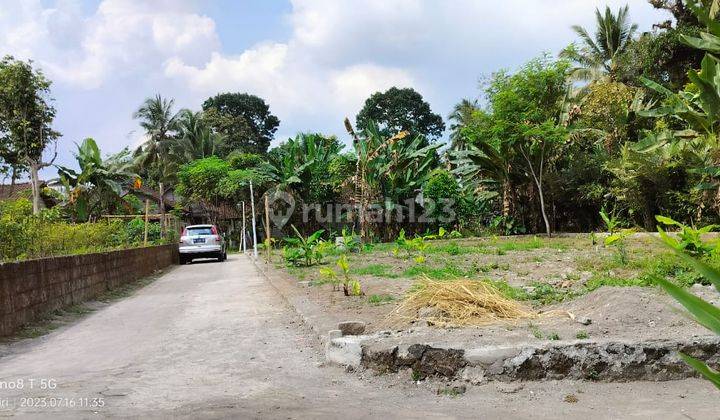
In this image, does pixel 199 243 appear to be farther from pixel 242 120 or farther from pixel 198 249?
pixel 242 120

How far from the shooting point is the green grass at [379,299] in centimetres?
782

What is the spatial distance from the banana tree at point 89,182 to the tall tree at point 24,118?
123cm

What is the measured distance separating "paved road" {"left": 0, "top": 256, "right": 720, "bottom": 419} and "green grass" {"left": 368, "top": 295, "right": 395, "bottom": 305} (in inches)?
46.8

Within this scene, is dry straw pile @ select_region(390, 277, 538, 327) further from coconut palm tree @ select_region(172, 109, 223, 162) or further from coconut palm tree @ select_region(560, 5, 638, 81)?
coconut palm tree @ select_region(172, 109, 223, 162)

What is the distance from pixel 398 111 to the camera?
53.5 m

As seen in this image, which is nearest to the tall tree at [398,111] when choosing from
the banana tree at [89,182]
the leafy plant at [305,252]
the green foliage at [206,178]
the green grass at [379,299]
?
the green foliage at [206,178]

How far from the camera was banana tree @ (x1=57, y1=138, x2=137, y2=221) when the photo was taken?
26.2 metres

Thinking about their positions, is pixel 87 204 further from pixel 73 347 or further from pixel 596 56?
pixel 596 56

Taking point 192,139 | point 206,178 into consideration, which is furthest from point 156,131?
point 206,178

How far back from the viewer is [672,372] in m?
4.47

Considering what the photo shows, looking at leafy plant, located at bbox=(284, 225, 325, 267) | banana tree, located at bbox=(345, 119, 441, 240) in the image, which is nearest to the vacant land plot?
leafy plant, located at bbox=(284, 225, 325, 267)

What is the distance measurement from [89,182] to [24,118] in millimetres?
3916

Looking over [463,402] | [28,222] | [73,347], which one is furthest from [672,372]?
[28,222]

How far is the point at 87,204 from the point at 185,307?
66.4 ft
